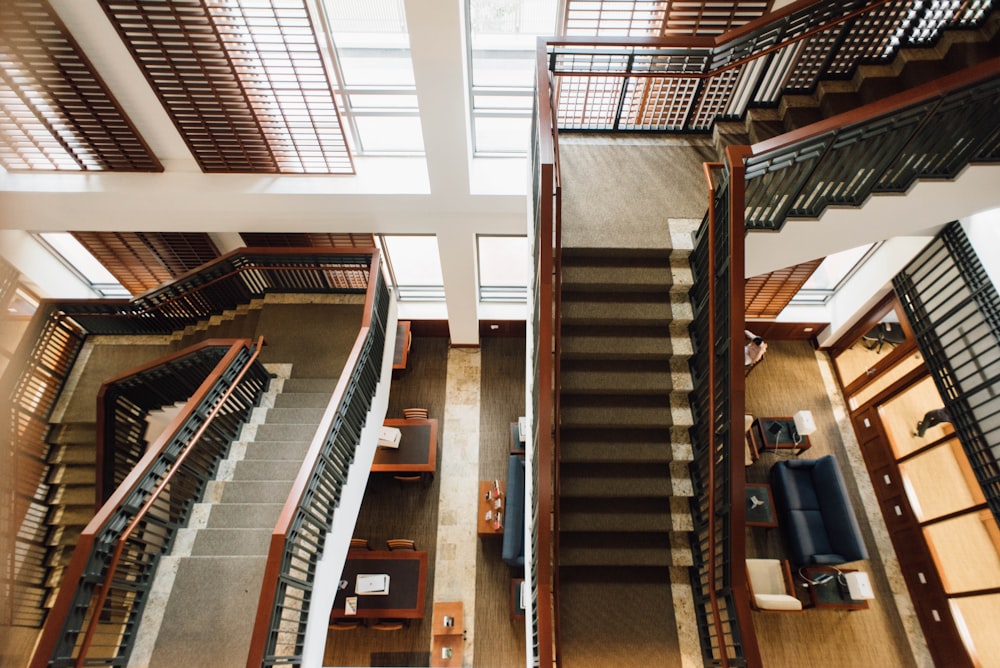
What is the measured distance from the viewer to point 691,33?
4906 millimetres

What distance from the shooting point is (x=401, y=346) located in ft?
26.3

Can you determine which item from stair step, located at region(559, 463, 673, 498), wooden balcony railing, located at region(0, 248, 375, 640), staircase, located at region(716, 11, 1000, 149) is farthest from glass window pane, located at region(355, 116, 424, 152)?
stair step, located at region(559, 463, 673, 498)

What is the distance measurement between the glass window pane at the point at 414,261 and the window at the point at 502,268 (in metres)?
0.68

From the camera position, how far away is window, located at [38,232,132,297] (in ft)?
23.5

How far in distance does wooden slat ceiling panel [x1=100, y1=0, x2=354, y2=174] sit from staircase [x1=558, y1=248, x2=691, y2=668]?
315cm

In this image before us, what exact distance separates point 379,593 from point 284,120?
5.61m

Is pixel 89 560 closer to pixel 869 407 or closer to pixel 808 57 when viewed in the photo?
pixel 808 57

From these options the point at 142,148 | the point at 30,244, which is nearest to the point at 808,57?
the point at 142,148

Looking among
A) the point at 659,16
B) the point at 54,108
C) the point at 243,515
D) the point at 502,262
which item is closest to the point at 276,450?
the point at 243,515

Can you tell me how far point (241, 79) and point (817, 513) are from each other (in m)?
8.43

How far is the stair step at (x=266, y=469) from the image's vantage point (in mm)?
5312

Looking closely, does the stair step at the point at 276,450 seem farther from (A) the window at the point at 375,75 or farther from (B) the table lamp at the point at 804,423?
(B) the table lamp at the point at 804,423

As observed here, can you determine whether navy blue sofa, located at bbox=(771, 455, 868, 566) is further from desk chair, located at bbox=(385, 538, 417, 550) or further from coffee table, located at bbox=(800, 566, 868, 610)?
desk chair, located at bbox=(385, 538, 417, 550)

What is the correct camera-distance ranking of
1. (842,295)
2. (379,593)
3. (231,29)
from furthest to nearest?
(842,295) < (379,593) < (231,29)
